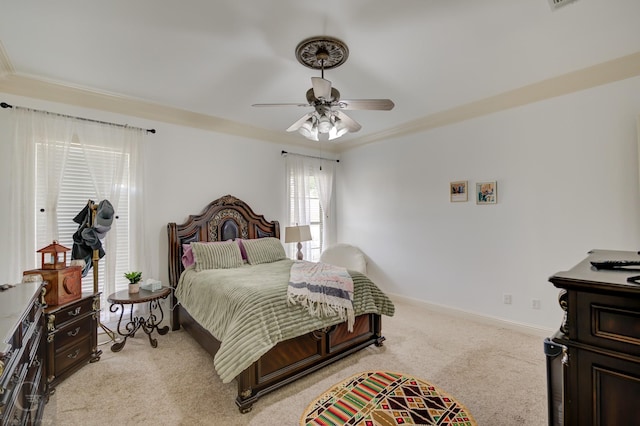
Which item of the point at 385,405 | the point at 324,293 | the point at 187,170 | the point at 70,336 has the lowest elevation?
the point at 385,405

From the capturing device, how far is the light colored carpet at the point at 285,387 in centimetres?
198

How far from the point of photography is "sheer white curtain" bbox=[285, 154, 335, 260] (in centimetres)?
492

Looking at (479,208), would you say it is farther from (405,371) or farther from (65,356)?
(65,356)

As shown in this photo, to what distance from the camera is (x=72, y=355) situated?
2.45 metres

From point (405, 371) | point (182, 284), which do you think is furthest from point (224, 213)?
point (405, 371)

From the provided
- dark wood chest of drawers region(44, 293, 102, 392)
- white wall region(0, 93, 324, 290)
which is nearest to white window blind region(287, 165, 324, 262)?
white wall region(0, 93, 324, 290)

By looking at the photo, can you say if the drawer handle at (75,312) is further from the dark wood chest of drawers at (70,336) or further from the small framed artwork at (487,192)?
the small framed artwork at (487,192)

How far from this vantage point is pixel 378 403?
2.12m

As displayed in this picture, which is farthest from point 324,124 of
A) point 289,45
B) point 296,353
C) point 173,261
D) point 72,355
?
point 72,355

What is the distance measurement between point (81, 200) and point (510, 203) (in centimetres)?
480

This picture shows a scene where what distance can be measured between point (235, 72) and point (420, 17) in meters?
1.68

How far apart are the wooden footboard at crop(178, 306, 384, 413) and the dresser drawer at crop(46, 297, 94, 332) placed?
0.95 m

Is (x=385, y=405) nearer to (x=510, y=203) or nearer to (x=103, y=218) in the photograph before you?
(x=510, y=203)

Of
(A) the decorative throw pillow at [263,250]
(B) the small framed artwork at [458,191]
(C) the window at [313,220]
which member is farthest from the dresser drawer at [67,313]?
(B) the small framed artwork at [458,191]
